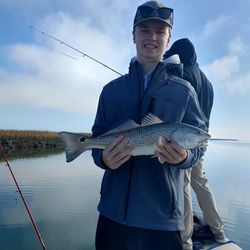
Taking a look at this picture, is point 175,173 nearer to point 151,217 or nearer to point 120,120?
point 151,217

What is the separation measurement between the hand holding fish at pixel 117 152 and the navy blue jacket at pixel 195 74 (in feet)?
8.94

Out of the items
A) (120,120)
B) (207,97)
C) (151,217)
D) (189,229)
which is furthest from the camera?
(207,97)

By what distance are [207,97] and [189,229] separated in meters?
2.38

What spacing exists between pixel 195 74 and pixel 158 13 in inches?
93.5

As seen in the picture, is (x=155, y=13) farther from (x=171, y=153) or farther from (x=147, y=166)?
(x=147, y=166)

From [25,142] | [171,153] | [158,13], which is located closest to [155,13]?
[158,13]

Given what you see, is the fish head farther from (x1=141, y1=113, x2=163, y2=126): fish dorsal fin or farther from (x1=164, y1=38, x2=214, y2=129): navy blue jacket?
(x1=164, y1=38, x2=214, y2=129): navy blue jacket

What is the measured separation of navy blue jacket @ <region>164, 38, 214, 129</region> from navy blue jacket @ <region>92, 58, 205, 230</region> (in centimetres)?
221

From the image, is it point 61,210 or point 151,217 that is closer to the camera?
point 151,217

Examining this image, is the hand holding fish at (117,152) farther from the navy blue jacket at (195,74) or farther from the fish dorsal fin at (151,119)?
the navy blue jacket at (195,74)

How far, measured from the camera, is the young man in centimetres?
292

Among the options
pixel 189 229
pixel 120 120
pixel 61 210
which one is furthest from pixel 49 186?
pixel 120 120

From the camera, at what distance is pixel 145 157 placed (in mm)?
3121

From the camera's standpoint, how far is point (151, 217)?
9.51 feet
